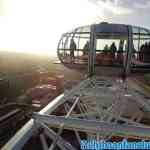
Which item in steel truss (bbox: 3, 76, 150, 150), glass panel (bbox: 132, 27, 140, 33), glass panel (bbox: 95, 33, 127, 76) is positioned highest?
glass panel (bbox: 132, 27, 140, 33)

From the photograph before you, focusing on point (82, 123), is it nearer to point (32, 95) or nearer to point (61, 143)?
point (61, 143)

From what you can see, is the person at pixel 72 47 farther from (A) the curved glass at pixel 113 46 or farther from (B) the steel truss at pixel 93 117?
(B) the steel truss at pixel 93 117

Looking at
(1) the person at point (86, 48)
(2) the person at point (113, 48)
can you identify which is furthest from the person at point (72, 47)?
(2) the person at point (113, 48)

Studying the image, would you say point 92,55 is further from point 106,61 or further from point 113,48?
point 113,48

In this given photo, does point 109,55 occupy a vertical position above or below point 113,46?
below

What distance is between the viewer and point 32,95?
60.3ft

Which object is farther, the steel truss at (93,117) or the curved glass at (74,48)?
the curved glass at (74,48)

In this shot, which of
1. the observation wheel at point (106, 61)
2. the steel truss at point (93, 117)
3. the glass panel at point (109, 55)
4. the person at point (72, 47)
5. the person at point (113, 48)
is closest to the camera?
the steel truss at point (93, 117)

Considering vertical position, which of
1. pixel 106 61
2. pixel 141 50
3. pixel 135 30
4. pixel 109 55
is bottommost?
pixel 106 61

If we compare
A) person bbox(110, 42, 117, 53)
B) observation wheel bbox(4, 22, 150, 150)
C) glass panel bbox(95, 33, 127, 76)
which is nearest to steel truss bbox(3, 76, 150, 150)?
observation wheel bbox(4, 22, 150, 150)

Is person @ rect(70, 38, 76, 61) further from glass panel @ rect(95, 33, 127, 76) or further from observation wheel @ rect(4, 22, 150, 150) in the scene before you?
glass panel @ rect(95, 33, 127, 76)

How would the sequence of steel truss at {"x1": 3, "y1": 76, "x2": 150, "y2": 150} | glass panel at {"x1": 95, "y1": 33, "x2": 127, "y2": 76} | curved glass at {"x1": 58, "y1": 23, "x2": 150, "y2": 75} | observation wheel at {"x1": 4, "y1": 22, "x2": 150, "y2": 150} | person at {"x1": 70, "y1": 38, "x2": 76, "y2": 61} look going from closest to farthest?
steel truss at {"x1": 3, "y1": 76, "x2": 150, "y2": 150}, observation wheel at {"x1": 4, "y1": 22, "x2": 150, "y2": 150}, curved glass at {"x1": 58, "y1": 23, "x2": 150, "y2": 75}, glass panel at {"x1": 95, "y1": 33, "x2": 127, "y2": 76}, person at {"x1": 70, "y1": 38, "x2": 76, "y2": 61}

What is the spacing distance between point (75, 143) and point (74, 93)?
2.90m

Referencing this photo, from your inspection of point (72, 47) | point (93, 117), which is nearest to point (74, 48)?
point (72, 47)
